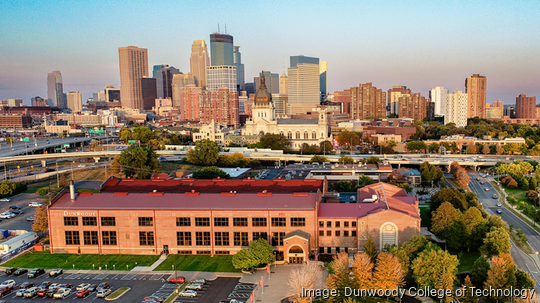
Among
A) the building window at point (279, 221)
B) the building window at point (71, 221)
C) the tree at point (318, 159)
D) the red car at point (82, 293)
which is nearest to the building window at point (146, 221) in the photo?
the building window at point (71, 221)

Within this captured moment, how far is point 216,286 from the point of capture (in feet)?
144

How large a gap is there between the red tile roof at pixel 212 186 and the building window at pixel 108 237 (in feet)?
32.3

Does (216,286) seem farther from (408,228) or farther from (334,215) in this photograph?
(408,228)

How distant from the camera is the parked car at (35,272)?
4710 centimetres

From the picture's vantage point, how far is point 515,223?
229 ft

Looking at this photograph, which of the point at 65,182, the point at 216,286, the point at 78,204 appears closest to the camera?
the point at 216,286

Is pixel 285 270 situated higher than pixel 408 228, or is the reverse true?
pixel 408 228

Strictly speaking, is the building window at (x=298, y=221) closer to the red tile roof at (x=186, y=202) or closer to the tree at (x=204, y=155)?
the red tile roof at (x=186, y=202)

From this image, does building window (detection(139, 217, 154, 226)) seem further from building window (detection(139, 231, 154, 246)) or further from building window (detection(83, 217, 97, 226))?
building window (detection(83, 217, 97, 226))

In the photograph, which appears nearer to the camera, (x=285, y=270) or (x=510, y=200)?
(x=285, y=270)

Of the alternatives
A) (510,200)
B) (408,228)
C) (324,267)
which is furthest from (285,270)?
(510,200)

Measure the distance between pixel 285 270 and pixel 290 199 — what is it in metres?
9.46

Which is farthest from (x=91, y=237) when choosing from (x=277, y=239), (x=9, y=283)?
(x=277, y=239)

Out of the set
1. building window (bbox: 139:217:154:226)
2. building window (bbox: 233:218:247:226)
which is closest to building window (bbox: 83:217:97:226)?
building window (bbox: 139:217:154:226)
